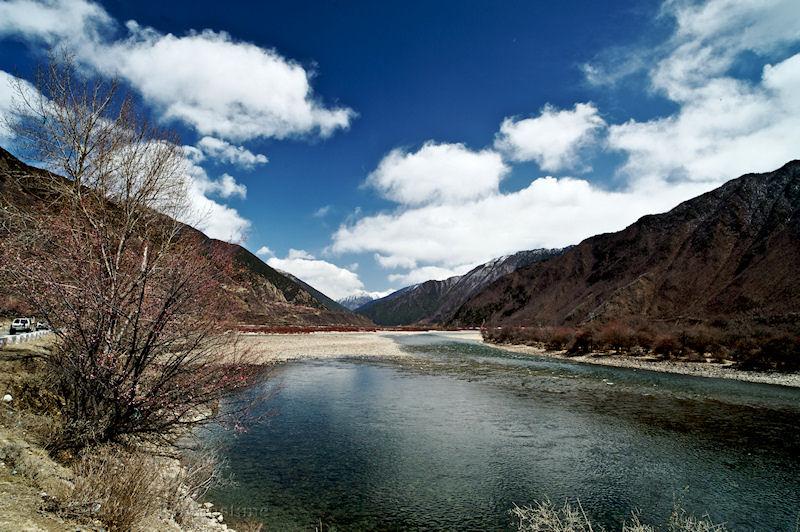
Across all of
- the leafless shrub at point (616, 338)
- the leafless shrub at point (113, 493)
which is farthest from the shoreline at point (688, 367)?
the leafless shrub at point (113, 493)

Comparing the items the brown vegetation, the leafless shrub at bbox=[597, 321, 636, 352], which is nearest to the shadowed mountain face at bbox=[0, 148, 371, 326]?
the brown vegetation

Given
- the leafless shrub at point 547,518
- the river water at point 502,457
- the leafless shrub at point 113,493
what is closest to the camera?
the leafless shrub at point 113,493

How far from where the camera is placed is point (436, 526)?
1013cm

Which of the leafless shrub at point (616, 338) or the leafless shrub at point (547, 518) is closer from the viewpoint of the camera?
the leafless shrub at point (547, 518)

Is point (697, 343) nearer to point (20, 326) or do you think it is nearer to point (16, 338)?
point (16, 338)

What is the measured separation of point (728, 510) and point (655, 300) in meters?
90.4

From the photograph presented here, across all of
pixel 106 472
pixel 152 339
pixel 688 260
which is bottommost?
Result: pixel 106 472

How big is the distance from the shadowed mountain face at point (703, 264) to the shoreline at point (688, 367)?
1967 cm

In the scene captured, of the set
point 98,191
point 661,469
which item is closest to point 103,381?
point 98,191

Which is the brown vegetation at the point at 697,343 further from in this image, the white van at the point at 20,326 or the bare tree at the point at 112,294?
the white van at the point at 20,326

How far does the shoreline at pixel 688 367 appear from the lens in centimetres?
3422

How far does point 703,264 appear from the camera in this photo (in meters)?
86.8

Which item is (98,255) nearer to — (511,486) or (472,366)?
(511,486)

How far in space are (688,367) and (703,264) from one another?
2280 inches
